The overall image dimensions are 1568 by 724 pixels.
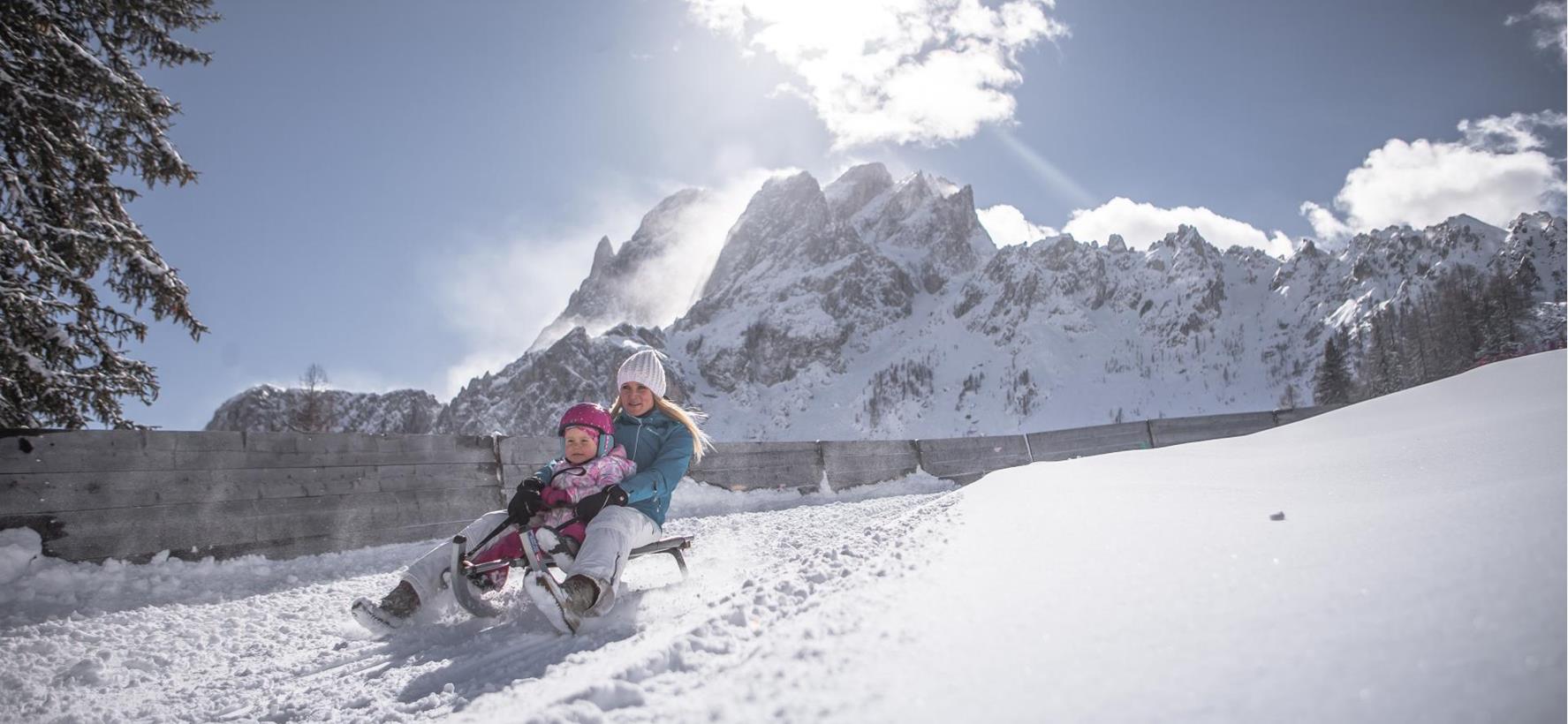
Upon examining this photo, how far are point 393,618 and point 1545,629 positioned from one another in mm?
3427

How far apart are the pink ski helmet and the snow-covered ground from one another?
0.81 metres

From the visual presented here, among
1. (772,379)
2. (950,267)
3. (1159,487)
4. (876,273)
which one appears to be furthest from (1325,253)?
(1159,487)

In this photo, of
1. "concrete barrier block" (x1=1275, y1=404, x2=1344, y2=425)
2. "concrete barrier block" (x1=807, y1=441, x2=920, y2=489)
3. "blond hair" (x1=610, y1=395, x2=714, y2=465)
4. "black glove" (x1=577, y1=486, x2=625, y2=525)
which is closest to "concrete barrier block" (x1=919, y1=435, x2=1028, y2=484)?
"concrete barrier block" (x1=807, y1=441, x2=920, y2=489)

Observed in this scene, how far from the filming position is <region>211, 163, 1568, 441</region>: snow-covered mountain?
11738cm

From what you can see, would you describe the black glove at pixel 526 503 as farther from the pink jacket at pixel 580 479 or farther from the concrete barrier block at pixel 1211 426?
the concrete barrier block at pixel 1211 426

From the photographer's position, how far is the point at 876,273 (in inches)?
6752

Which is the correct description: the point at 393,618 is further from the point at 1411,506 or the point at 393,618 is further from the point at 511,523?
the point at 1411,506

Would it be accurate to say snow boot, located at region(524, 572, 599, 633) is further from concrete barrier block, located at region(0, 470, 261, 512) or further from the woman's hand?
concrete barrier block, located at region(0, 470, 261, 512)

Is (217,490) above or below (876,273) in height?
below

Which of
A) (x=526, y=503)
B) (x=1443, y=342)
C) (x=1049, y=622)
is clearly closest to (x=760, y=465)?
(x=526, y=503)

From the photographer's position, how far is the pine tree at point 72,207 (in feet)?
15.6

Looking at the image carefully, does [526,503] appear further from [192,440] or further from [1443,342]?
[1443,342]

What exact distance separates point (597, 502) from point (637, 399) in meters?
0.97

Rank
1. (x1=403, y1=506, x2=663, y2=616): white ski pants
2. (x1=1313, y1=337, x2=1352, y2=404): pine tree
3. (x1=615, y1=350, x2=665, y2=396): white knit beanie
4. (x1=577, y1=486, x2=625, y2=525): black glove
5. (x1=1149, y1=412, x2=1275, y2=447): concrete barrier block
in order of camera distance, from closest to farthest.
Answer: (x1=403, y1=506, x2=663, y2=616): white ski pants
(x1=577, y1=486, x2=625, y2=525): black glove
(x1=615, y1=350, x2=665, y2=396): white knit beanie
(x1=1149, y1=412, x2=1275, y2=447): concrete barrier block
(x1=1313, y1=337, x2=1352, y2=404): pine tree
